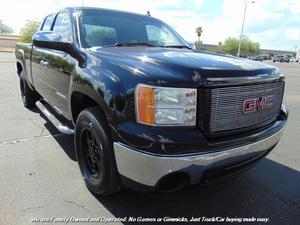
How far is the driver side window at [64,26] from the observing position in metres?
3.55

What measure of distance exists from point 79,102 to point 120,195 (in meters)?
1.06

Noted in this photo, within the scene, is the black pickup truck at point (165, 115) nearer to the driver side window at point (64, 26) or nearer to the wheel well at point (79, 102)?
the wheel well at point (79, 102)

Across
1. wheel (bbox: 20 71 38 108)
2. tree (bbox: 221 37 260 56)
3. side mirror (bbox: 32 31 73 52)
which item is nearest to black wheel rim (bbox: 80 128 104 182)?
side mirror (bbox: 32 31 73 52)

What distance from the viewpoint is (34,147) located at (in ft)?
13.9

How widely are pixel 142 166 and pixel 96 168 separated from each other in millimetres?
958

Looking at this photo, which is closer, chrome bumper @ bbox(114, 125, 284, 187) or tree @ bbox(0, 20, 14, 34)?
chrome bumper @ bbox(114, 125, 284, 187)

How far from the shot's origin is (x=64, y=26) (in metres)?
3.96

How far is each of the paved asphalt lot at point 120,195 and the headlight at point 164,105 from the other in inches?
39.7

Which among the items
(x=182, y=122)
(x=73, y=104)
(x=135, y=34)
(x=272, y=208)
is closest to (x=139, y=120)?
(x=182, y=122)

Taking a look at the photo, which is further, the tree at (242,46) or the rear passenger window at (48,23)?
the tree at (242,46)

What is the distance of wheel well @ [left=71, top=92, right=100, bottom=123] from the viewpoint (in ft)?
10.1

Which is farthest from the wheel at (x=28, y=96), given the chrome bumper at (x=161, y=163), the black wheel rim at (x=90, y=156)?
the chrome bumper at (x=161, y=163)

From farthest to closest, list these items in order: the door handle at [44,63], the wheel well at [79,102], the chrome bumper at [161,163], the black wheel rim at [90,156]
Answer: the door handle at [44,63]
the wheel well at [79,102]
the black wheel rim at [90,156]
the chrome bumper at [161,163]

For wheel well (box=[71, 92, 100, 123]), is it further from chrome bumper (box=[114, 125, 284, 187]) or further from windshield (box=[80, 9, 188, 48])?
chrome bumper (box=[114, 125, 284, 187])
